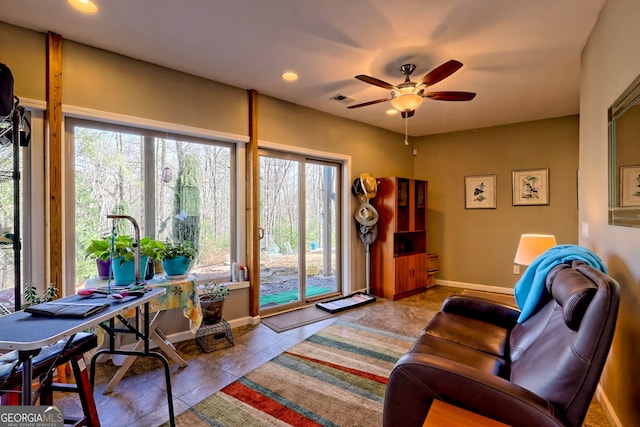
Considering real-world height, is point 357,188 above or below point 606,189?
above

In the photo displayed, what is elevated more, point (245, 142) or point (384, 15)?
point (384, 15)

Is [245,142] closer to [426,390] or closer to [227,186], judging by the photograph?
[227,186]

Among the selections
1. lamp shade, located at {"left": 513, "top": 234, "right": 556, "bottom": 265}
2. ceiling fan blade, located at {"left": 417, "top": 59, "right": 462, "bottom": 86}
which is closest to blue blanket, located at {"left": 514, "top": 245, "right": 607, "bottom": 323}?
lamp shade, located at {"left": 513, "top": 234, "right": 556, "bottom": 265}

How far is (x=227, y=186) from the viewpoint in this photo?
352cm

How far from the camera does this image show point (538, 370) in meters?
1.29

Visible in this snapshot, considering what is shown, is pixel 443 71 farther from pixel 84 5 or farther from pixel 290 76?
pixel 84 5

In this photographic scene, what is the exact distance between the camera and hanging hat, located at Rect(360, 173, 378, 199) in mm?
4512

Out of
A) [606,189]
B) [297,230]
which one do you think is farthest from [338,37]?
[297,230]

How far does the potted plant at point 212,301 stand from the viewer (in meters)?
3.04

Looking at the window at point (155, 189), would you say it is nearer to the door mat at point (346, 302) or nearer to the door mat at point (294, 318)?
the door mat at point (294, 318)

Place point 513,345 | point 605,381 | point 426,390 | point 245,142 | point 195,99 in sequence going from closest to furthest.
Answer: point 426,390 < point 513,345 < point 605,381 < point 195,99 < point 245,142

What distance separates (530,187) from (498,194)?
44cm

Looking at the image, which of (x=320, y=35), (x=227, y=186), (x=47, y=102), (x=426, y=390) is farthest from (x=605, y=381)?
(x=47, y=102)

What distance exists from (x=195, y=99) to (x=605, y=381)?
411cm
